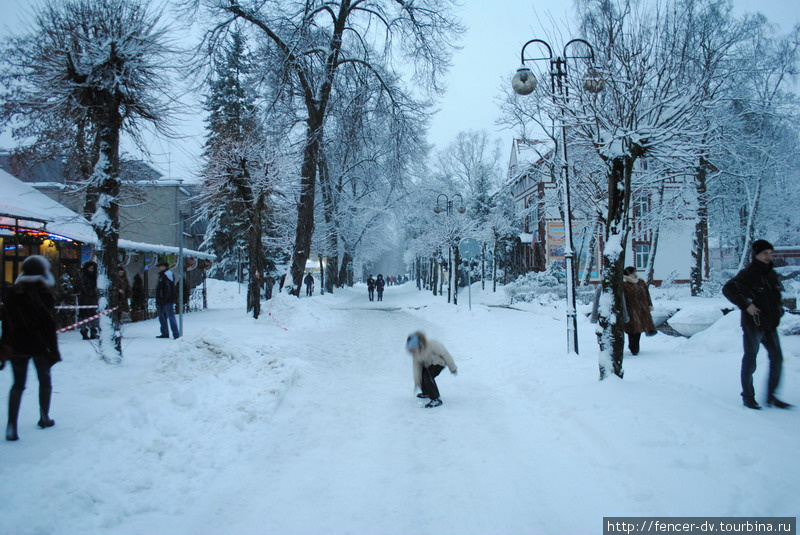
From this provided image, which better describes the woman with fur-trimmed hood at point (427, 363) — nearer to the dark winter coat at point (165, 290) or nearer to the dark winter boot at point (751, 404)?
the dark winter boot at point (751, 404)

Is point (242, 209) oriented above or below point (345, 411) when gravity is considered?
above

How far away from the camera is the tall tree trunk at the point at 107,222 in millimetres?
8242

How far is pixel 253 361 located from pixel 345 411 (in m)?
2.85

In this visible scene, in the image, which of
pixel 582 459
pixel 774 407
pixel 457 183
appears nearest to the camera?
pixel 582 459

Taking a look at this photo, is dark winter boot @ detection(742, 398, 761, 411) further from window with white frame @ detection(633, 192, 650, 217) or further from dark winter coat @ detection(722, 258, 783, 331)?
window with white frame @ detection(633, 192, 650, 217)

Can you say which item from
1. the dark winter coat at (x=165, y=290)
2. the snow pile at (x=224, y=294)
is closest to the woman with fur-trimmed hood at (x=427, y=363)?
the dark winter coat at (x=165, y=290)

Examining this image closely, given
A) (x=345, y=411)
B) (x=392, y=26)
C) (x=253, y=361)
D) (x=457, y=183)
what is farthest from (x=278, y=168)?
(x=457, y=183)

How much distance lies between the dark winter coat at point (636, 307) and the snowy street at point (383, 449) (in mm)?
862

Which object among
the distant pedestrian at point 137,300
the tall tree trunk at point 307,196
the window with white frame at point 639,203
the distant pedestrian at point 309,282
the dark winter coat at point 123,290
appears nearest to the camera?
the dark winter coat at point 123,290

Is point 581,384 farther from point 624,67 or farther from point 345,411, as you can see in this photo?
point 624,67

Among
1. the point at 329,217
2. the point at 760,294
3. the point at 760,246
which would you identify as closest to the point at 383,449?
the point at 760,294

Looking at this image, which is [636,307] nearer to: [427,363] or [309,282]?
[427,363]

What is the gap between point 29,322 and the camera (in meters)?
4.85

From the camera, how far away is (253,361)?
27.6ft
